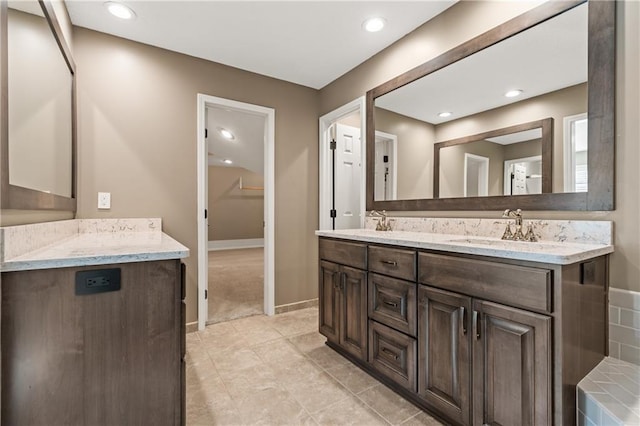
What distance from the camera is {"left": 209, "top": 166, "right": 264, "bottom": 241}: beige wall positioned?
7793 mm

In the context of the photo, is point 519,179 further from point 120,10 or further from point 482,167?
point 120,10

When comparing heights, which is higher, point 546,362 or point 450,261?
point 450,261

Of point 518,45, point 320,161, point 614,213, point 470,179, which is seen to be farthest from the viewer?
point 320,161

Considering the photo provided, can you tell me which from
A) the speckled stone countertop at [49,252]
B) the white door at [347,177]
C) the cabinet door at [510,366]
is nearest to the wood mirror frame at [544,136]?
the cabinet door at [510,366]

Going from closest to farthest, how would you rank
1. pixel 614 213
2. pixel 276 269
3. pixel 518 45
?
pixel 614 213, pixel 518 45, pixel 276 269

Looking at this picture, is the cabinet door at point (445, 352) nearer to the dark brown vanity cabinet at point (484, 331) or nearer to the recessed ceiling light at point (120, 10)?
the dark brown vanity cabinet at point (484, 331)

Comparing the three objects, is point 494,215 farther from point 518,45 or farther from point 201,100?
point 201,100

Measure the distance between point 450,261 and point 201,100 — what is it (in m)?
2.51

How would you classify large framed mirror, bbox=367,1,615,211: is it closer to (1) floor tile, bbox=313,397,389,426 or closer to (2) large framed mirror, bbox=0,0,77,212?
(1) floor tile, bbox=313,397,389,426

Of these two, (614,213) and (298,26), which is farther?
(298,26)

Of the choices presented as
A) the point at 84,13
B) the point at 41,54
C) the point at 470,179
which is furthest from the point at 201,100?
the point at 470,179

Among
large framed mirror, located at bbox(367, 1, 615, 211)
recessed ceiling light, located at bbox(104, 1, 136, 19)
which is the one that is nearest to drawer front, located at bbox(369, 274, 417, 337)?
large framed mirror, located at bbox(367, 1, 615, 211)

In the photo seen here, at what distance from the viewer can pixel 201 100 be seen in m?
2.72

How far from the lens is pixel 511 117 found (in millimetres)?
1771
